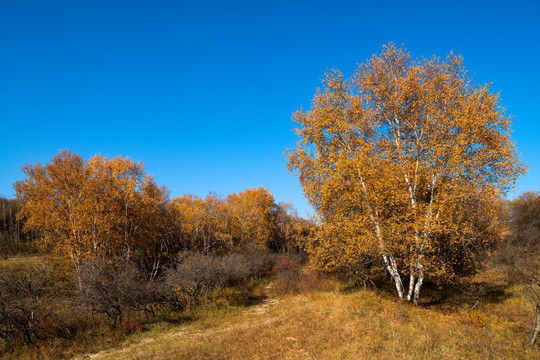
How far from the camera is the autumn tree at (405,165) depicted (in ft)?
46.0

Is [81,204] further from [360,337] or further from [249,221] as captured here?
[249,221]

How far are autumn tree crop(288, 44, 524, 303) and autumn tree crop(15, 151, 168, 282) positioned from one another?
757 inches

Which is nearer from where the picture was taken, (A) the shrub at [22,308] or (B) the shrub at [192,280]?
(A) the shrub at [22,308]

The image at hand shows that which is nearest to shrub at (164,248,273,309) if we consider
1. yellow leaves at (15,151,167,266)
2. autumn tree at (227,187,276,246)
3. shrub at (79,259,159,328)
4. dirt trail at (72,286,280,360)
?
shrub at (79,259,159,328)

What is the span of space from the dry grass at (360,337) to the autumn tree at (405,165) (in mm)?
2291

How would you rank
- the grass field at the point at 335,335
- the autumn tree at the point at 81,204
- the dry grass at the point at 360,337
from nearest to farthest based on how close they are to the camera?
1. the dry grass at the point at 360,337
2. the grass field at the point at 335,335
3. the autumn tree at the point at 81,204

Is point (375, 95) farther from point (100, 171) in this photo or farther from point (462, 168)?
point (100, 171)

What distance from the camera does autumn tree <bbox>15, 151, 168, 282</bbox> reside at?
24.0 meters

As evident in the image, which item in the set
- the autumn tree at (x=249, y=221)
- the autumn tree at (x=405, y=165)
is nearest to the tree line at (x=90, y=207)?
the autumn tree at (x=405, y=165)

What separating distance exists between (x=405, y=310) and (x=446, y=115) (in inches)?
413

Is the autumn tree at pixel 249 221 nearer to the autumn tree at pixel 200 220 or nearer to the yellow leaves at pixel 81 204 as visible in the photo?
the autumn tree at pixel 200 220

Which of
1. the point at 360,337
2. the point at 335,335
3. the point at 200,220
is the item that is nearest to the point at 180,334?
the point at 335,335

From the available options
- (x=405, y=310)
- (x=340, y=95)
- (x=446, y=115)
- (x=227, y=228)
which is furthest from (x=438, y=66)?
(x=227, y=228)

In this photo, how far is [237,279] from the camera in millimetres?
26859
